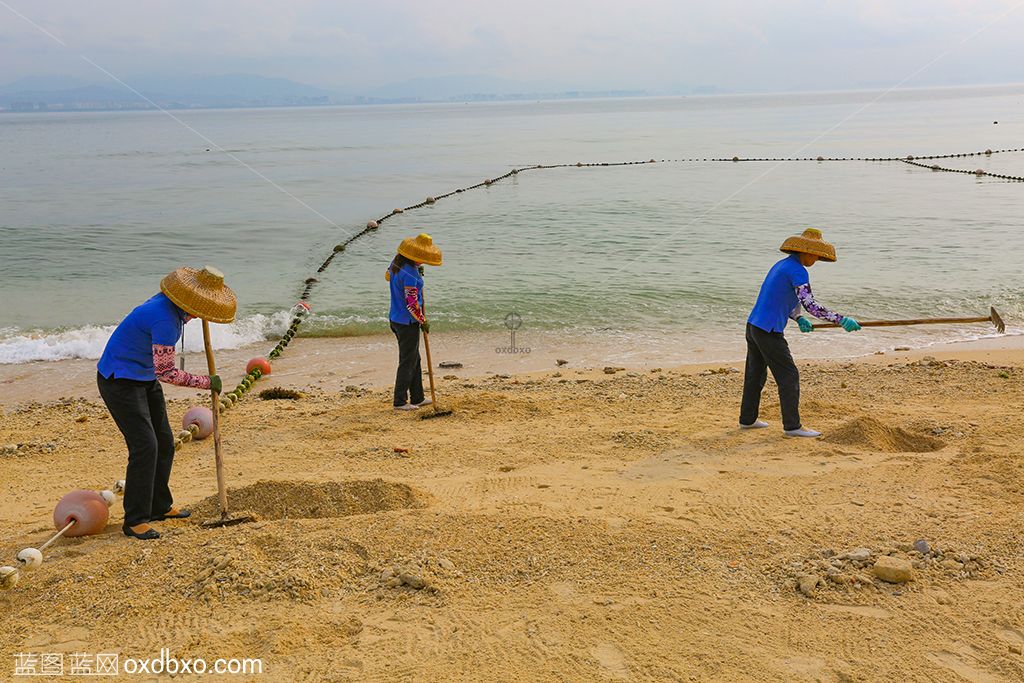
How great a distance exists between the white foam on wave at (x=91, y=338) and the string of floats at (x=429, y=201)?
1.33ft

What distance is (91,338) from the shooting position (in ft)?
41.7

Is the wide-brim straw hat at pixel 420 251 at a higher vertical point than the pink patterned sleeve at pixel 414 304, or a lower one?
higher

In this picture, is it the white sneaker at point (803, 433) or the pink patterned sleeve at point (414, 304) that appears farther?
the pink patterned sleeve at point (414, 304)

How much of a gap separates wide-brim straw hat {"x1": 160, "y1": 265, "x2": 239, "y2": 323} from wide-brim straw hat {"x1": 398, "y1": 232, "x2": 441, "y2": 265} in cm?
295

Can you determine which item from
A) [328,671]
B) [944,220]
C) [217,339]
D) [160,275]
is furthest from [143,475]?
[944,220]

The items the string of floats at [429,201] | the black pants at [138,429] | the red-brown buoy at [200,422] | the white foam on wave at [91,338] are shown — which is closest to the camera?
the black pants at [138,429]

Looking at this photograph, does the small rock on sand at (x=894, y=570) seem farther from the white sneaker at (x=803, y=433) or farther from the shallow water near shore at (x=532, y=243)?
the shallow water near shore at (x=532, y=243)

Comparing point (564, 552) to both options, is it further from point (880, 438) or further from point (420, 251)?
point (420, 251)

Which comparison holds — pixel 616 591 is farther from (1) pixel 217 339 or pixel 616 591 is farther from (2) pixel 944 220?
(2) pixel 944 220

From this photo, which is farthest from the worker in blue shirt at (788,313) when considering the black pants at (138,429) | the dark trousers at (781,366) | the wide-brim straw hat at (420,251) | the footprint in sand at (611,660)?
the black pants at (138,429)

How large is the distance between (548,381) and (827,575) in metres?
5.65

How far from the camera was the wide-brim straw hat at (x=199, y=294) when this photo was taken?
16.5ft

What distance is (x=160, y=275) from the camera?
18.6m

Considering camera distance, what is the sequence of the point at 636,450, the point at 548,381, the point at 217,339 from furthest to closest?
the point at 217,339, the point at 548,381, the point at 636,450
